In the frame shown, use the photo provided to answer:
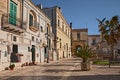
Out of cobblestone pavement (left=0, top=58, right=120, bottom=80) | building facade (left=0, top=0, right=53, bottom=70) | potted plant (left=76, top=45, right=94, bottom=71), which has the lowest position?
cobblestone pavement (left=0, top=58, right=120, bottom=80)

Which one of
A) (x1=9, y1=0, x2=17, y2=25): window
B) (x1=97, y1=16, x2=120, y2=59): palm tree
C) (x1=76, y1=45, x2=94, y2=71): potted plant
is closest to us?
(x1=76, y1=45, x2=94, y2=71): potted plant

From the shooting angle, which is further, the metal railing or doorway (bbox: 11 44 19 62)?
doorway (bbox: 11 44 19 62)

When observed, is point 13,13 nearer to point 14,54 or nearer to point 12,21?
point 12,21

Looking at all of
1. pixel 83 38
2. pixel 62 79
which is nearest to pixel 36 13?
pixel 62 79

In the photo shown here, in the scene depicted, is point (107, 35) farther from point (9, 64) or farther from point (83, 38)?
point (83, 38)

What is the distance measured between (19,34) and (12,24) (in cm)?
236

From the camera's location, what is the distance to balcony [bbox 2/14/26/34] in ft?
55.2

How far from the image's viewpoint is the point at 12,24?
18.3 metres

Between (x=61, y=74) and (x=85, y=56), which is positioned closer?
(x=61, y=74)

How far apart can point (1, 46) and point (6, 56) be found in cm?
134

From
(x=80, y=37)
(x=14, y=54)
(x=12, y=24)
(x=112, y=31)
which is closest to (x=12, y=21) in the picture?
(x=12, y=24)

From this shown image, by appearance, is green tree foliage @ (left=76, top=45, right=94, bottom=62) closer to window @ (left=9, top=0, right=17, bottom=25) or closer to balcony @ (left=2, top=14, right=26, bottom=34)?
balcony @ (left=2, top=14, right=26, bottom=34)

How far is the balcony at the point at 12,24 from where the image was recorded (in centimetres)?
1683

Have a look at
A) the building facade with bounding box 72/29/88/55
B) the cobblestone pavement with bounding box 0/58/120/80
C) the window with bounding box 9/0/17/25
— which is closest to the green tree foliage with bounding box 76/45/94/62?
the cobblestone pavement with bounding box 0/58/120/80
